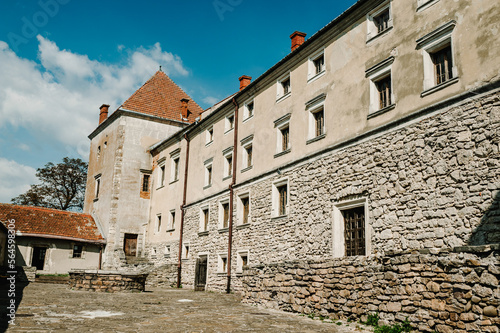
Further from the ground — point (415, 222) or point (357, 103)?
point (357, 103)

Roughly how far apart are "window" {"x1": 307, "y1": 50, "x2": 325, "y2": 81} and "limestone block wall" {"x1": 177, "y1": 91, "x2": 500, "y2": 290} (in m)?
3.63

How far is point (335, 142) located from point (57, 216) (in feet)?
77.2

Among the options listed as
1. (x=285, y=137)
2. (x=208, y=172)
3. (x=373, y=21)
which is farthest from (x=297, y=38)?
(x=208, y=172)

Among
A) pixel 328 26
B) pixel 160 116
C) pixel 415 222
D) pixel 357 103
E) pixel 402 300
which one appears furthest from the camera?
pixel 160 116

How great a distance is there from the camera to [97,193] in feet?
114

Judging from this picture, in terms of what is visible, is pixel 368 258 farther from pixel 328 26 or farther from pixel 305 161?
pixel 328 26

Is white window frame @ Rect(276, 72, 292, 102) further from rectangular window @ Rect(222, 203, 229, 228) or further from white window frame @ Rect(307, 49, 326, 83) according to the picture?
rectangular window @ Rect(222, 203, 229, 228)

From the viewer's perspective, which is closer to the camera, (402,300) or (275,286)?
(402,300)

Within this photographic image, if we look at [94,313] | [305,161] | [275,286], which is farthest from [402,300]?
[305,161]

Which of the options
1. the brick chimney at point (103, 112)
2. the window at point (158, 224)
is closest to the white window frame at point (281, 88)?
the window at point (158, 224)

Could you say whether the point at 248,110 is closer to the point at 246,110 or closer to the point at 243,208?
the point at 246,110

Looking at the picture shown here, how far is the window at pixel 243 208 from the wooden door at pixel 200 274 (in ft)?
12.7

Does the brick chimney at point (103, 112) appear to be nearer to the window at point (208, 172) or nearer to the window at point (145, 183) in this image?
the window at point (145, 183)

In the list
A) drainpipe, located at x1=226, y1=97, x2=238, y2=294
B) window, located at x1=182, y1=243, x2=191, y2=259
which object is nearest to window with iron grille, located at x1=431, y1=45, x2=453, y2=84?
drainpipe, located at x1=226, y1=97, x2=238, y2=294
